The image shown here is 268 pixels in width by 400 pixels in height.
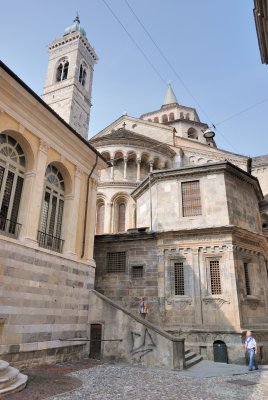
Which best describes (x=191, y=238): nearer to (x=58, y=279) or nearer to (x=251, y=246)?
(x=251, y=246)

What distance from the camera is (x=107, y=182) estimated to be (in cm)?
2819

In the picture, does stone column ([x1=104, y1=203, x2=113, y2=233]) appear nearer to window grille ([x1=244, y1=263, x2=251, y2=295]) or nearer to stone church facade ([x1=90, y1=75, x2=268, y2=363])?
stone church facade ([x1=90, y1=75, x2=268, y2=363])

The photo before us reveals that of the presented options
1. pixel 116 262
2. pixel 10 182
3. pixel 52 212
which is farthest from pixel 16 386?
pixel 116 262

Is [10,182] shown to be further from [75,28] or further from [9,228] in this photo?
[75,28]

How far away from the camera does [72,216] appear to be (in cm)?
1369

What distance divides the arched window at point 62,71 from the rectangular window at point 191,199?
41390 mm

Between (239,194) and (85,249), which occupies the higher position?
(239,194)

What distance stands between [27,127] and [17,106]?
0.82m


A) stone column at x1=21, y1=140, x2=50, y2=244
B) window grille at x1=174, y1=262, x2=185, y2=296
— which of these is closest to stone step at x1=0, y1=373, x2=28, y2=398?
stone column at x1=21, y1=140, x2=50, y2=244

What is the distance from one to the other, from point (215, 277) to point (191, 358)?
4.01 metres

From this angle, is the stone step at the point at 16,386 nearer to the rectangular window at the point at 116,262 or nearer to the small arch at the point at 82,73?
the rectangular window at the point at 116,262

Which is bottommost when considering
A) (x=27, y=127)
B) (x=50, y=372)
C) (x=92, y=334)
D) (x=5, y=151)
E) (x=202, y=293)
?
(x=50, y=372)

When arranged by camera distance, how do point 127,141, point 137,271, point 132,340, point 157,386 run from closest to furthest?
point 157,386 → point 132,340 → point 137,271 → point 127,141

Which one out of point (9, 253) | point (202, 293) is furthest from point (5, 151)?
point (202, 293)
